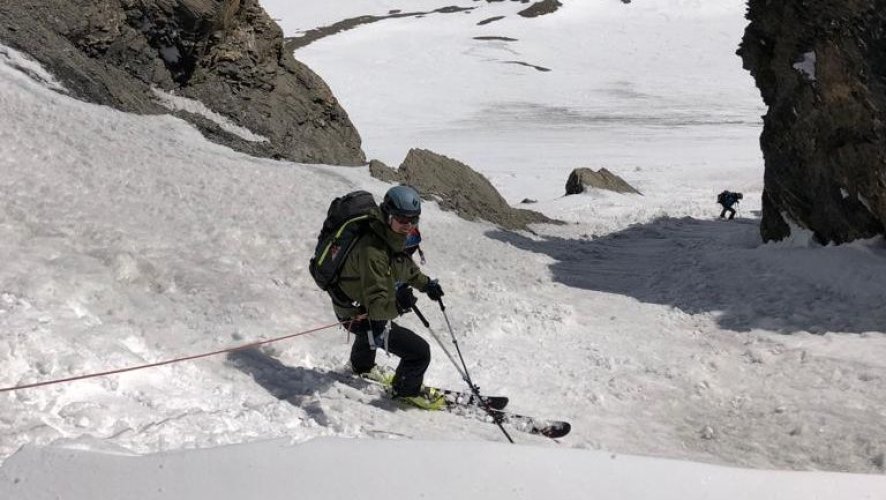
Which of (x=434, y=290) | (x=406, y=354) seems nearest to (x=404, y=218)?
(x=434, y=290)

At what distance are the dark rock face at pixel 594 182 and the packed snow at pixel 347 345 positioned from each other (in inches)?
308

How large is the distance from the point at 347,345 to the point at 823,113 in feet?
31.3

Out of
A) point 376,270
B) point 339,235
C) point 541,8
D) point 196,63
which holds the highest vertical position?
point 541,8

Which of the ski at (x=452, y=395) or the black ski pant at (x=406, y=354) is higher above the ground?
the black ski pant at (x=406, y=354)

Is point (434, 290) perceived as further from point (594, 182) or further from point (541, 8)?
point (541, 8)

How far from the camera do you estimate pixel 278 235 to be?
11.0 m

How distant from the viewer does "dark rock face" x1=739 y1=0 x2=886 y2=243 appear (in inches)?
458

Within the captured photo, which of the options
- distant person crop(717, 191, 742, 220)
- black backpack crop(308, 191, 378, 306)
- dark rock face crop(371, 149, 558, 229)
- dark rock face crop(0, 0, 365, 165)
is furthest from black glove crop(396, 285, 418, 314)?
→ distant person crop(717, 191, 742, 220)

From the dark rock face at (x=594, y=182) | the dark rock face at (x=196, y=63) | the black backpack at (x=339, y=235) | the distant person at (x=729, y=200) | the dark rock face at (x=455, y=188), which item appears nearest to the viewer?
the black backpack at (x=339, y=235)

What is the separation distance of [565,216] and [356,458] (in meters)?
18.7

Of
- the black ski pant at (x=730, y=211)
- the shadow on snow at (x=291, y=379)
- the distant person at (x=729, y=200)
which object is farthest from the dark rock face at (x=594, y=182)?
the shadow on snow at (x=291, y=379)

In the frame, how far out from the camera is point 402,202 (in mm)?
6062

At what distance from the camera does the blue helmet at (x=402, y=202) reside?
6.06 meters

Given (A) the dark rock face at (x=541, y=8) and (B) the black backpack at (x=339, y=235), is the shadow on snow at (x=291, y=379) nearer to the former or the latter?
(B) the black backpack at (x=339, y=235)
